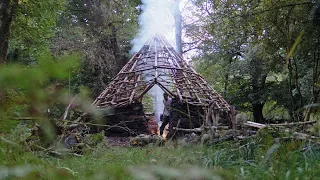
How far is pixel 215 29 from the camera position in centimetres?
685

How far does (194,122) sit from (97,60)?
562 cm

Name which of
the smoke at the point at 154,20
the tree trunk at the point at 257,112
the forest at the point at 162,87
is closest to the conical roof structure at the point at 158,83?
the forest at the point at 162,87

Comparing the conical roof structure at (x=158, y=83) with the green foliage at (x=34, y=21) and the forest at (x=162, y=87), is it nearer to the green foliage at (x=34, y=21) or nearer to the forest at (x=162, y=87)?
the forest at (x=162, y=87)

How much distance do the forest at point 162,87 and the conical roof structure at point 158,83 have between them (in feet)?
0.27

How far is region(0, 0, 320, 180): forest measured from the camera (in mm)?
680

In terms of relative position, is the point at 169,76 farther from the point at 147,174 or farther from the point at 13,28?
the point at 147,174

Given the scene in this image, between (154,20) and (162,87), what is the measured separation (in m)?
11.1

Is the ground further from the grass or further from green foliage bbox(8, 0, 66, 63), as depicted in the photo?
green foliage bbox(8, 0, 66, 63)

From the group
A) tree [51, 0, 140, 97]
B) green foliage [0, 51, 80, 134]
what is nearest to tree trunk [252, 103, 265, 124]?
tree [51, 0, 140, 97]

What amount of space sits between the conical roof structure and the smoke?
406cm

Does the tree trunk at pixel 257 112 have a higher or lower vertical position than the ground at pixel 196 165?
lower

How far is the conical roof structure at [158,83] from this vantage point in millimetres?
9344

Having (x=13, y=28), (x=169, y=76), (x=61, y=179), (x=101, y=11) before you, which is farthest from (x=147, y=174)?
(x=101, y=11)

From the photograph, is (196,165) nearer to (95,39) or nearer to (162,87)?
(162,87)
